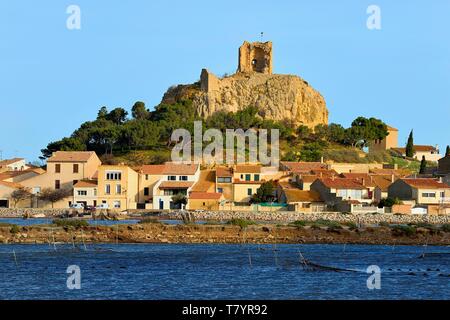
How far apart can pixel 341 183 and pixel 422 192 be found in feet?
19.4

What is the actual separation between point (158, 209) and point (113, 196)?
11.8 feet

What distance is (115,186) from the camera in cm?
7562

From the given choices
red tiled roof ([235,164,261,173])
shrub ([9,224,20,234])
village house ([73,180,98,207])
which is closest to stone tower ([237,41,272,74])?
red tiled roof ([235,164,261,173])

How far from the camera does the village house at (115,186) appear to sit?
247 feet

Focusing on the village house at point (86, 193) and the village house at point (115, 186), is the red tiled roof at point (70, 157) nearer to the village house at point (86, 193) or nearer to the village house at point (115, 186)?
the village house at point (86, 193)

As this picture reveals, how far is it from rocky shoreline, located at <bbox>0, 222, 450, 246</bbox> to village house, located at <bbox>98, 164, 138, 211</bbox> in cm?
2314

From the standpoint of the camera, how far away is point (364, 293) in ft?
102

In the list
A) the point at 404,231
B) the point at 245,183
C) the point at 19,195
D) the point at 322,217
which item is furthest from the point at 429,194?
the point at 19,195

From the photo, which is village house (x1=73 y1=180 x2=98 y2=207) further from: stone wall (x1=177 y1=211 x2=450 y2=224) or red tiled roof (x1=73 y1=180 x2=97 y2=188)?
stone wall (x1=177 y1=211 x2=450 y2=224)

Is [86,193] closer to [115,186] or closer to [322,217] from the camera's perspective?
[115,186]

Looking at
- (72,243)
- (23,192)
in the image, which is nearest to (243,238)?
(72,243)

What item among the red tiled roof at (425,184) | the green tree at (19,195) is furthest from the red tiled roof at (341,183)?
the green tree at (19,195)
